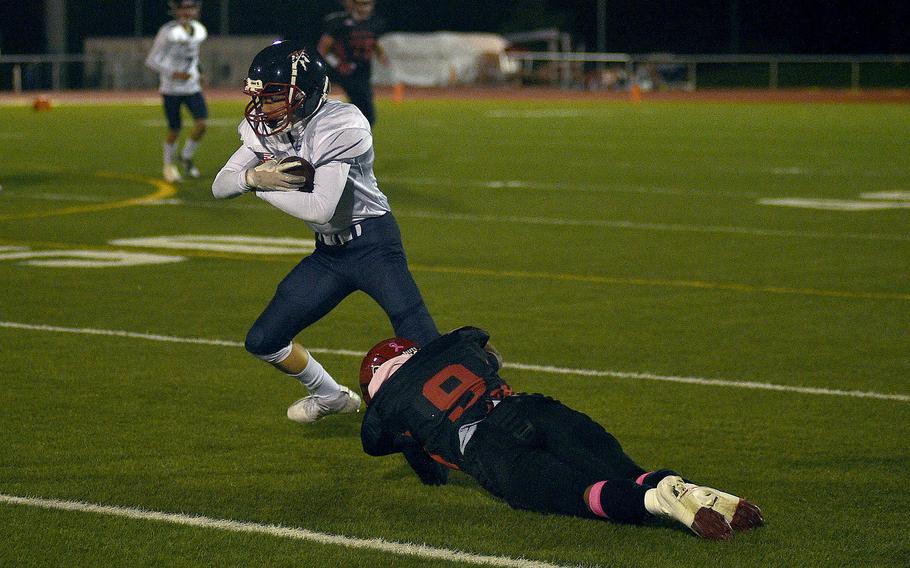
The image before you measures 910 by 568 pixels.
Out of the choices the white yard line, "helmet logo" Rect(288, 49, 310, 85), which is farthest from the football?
the white yard line

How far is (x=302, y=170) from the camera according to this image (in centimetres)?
578

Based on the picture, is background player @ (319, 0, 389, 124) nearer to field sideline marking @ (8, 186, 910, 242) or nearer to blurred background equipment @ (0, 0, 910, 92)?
field sideline marking @ (8, 186, 910, 242)

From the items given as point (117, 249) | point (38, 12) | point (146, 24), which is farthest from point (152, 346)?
point (146, 24)

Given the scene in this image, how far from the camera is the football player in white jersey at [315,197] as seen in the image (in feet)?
19.4

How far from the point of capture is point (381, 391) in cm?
521

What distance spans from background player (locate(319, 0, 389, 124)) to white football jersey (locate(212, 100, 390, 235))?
12.0 meters

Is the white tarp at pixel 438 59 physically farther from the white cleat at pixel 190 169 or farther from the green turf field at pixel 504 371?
the green turf field at pixel 504 371

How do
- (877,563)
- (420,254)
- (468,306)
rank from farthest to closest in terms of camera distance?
(420,254)
(468,306)
(877,563)

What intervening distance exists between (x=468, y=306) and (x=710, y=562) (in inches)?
192

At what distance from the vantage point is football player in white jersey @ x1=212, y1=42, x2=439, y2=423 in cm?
590

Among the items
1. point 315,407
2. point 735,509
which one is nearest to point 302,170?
point 315,407

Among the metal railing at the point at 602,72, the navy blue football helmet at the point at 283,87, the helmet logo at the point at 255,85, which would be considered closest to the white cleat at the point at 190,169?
the navy blue football helmet at the point at 283,87

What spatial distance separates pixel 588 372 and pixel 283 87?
7.93 feet

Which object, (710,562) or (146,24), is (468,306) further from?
(146,24)
